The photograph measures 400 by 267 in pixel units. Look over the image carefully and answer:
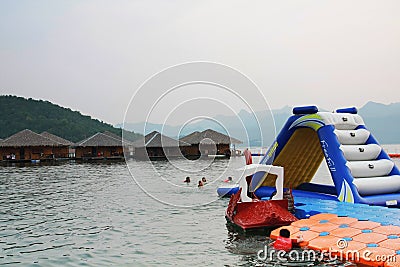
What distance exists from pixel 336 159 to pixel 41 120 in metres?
65.7

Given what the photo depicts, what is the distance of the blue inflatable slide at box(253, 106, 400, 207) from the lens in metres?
9.64

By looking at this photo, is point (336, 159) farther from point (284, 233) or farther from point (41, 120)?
point (41, 120)

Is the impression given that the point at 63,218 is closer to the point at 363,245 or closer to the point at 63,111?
the point at 363,245

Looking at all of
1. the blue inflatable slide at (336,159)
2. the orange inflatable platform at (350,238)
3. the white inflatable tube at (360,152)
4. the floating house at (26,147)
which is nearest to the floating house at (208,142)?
the floating house at (26,147)

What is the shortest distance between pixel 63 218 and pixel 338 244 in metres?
7.28

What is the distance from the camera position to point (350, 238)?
7008mm

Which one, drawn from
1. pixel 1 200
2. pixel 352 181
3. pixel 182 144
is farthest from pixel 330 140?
pixel 182 144

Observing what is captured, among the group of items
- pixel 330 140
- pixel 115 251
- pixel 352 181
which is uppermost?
pixel 330 140

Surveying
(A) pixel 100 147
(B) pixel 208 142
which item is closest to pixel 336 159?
(B) pixel 208 142

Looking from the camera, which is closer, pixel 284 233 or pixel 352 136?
pixel 284 233

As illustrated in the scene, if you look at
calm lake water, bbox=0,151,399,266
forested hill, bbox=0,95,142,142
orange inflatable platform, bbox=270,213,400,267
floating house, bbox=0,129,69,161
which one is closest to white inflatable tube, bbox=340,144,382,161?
orange inflatable platform, bbox=270,213,400,267

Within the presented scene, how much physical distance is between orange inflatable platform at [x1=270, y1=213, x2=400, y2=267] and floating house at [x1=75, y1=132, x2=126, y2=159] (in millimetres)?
39158

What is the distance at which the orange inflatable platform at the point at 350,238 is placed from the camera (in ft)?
20.5

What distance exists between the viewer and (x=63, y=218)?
11.2m
